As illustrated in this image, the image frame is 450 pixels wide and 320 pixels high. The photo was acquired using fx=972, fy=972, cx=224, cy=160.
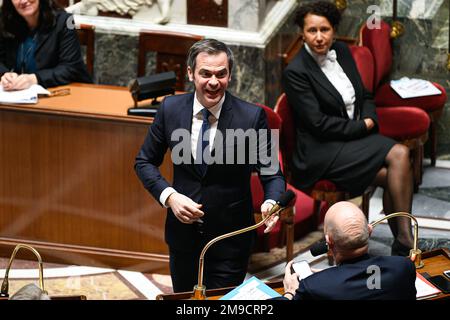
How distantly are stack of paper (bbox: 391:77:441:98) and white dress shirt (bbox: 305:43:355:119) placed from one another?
3.98 ft

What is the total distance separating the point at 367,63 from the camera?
22.5 ft

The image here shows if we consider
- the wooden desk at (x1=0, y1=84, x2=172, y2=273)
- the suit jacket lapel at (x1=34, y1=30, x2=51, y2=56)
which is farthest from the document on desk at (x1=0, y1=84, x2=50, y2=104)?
the suit jacket lapel at (x1=34, y1=30, x2=51, y2=56)

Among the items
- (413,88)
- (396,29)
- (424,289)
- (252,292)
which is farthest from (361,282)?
(396,29)

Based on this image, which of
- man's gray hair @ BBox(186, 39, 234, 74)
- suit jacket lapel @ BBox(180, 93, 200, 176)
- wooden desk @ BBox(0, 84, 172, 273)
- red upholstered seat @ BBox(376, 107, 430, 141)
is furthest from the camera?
red upholstered seat @ BBox(376, 107, 430, 141)

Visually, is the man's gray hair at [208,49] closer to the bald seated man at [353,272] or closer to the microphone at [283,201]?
the microphone at [283,201]

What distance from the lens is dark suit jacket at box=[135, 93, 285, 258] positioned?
13.6ft

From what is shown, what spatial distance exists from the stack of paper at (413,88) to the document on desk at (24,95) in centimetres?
263

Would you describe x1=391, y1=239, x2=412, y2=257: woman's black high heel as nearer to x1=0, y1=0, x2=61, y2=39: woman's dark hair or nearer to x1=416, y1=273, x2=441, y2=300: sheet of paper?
x1=416, y1=273, x2=441, y2=300: sheet of paper

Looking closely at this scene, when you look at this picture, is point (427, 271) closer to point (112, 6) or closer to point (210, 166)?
point (210, 166)

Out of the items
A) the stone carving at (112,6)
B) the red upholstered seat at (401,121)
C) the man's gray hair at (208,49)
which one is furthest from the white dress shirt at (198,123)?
the stone carving at (112,6)

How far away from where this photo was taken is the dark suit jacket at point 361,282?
3.42m
